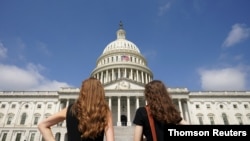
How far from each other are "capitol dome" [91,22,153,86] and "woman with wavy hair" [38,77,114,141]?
6762 centimetres

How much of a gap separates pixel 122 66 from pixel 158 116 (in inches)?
2860

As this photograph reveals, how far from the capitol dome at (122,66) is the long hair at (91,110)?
67.5 meters

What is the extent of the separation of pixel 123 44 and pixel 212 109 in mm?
47159

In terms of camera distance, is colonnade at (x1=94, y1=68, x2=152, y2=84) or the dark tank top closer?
the dark tank top

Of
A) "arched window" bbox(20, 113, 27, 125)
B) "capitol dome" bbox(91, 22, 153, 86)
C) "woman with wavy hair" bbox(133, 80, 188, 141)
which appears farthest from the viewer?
"capitol dome" bbox(91, 22, 153, 86)

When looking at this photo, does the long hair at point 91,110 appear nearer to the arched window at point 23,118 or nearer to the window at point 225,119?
the arched window at point 23,118

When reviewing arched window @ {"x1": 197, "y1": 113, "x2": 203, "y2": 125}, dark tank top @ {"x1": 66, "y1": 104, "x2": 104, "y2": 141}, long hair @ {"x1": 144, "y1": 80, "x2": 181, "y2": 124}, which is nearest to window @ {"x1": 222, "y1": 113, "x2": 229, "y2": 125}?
arched window @ {"x1": 197, "y1": 113, "x2": 203, "y2": 125}

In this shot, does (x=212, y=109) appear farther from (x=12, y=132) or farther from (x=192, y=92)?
(x=12, y=132)

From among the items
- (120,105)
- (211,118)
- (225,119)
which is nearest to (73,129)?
(120,105)

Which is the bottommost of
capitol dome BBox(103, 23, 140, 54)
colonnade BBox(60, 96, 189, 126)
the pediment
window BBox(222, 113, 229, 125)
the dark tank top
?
the dark tank top

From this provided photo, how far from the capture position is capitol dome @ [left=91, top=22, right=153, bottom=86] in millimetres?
76688

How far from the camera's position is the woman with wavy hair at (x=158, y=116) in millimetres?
4266

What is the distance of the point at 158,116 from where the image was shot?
14.1 feet

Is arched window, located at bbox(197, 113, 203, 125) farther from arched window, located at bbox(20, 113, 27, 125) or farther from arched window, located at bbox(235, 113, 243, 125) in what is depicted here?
arched window, located at bbox(20, 113, 27, 125)
